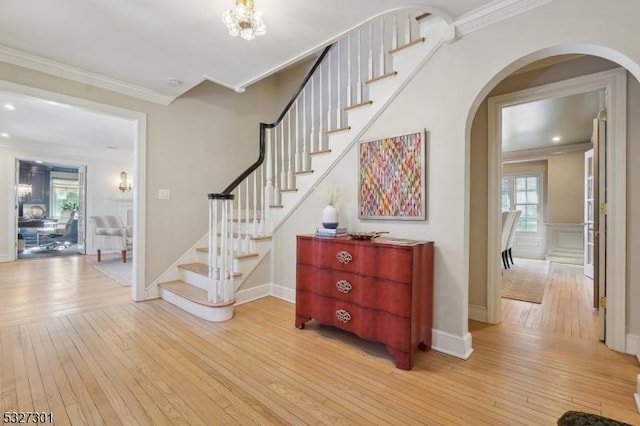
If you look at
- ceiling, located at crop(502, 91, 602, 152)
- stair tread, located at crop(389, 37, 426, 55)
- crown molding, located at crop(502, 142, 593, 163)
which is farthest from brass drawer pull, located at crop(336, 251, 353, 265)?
crown molding, located at crop(502, 142, 593, 163)

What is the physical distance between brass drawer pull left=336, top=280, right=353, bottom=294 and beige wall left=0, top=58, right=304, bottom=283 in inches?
94.9

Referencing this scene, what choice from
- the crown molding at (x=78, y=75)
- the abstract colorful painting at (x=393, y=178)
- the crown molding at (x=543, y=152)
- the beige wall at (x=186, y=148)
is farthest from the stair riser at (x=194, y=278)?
the crown molding at (x=543, y=152)

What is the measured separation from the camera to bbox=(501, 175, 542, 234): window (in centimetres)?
682

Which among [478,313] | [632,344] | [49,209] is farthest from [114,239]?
[632,344]

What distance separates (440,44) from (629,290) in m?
2.30

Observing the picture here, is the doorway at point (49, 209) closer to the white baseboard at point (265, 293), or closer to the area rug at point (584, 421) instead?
the white baseboard at point (265, 293)

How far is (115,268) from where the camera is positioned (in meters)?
5.20

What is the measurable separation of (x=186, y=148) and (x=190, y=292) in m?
1.84

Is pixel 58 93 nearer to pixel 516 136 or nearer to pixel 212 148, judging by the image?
pixel 212 148

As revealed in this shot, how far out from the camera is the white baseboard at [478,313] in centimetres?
278

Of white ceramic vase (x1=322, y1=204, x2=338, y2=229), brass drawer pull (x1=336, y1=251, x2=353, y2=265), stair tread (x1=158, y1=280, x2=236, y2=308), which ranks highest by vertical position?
white ceramic vase (x1=322, y1=204, x2=338, y2=229)

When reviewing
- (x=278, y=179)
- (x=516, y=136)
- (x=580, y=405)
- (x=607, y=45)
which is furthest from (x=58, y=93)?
(x=516, y=136)

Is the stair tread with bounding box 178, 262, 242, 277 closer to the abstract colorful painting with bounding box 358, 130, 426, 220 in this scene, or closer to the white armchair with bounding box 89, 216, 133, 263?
the abstract colorful painting with bounding box 358, 130, 426, 220

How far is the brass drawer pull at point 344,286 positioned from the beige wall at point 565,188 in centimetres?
649
